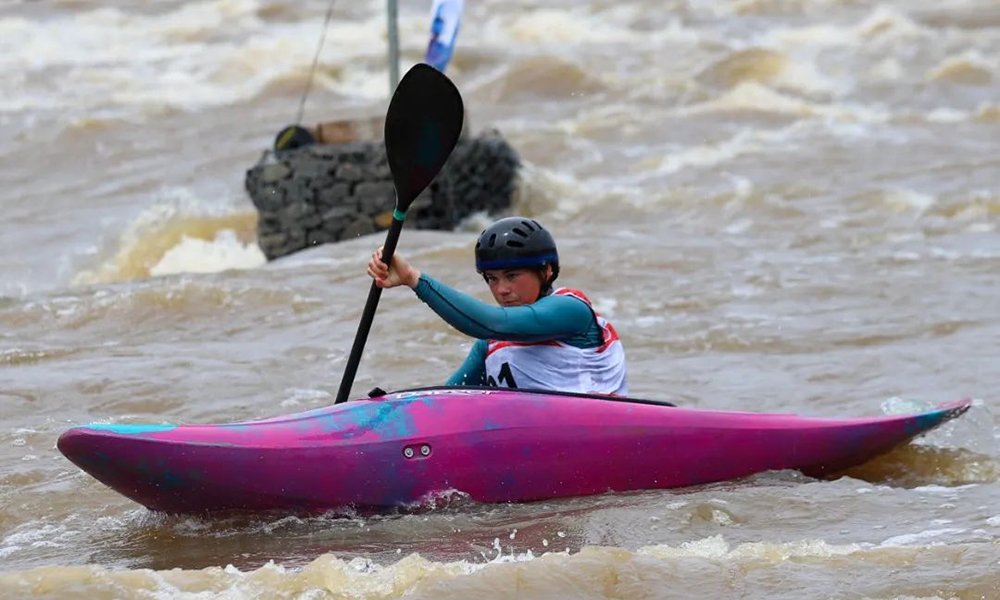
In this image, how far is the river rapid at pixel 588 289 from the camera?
14.7 ft

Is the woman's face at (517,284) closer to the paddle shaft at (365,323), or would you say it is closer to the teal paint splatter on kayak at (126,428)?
the paddle shaft at (365,323)

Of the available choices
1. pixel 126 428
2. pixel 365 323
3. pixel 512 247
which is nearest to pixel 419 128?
pixel 512 247

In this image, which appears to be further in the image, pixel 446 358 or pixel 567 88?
pixel 567 88

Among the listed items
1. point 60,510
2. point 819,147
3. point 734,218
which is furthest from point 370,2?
point 60,510

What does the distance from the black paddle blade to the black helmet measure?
1.07 ft

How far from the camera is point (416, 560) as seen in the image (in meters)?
4.30

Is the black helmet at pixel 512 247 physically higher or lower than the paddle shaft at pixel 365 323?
higher

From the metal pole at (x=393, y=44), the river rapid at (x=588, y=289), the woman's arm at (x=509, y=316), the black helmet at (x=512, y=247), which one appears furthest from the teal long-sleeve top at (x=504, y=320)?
the metal pole at (x=393, y=44)

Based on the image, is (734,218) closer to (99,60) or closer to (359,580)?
(359,580)

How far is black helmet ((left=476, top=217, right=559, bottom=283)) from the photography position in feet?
16.0

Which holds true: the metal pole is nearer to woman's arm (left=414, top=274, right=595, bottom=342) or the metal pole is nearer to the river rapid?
the river rapid

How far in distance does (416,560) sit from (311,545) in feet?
1.53

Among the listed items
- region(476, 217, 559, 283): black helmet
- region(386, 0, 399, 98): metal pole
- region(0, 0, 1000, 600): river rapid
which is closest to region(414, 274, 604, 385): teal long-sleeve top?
region(476, 217, 559, 283): black helmet

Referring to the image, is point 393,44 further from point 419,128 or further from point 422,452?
point 422,452
